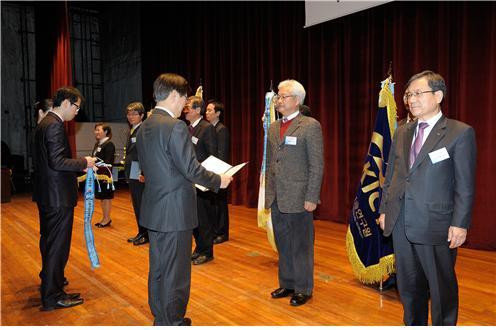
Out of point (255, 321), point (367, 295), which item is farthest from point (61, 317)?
point (367, 295)

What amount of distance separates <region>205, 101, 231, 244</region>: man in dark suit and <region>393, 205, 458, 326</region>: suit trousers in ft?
7.69

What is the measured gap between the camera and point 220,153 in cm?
423

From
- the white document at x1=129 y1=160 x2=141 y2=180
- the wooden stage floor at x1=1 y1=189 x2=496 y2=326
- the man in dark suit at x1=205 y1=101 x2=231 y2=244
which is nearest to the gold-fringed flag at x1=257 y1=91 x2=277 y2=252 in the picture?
the wooden stage floor at x1=1 y1=189 x2=496 y2=326

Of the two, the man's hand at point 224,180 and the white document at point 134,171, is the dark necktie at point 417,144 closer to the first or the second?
the man's hand at point 224,180

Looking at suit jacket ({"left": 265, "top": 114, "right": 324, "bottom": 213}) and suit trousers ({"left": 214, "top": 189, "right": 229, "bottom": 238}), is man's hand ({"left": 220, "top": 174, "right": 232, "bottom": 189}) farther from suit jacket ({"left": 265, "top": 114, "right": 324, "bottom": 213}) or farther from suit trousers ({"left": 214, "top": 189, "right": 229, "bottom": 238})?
suit trousers ({"left": 214, "top": 189, "right": 229, "bottom": 238})

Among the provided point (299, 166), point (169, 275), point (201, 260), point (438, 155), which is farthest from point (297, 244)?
point (201, 260)

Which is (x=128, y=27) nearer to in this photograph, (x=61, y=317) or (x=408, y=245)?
(x=61, y=317)

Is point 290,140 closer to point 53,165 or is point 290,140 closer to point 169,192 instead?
point 169,192

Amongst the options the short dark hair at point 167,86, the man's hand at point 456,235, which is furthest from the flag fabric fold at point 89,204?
the man's hand at point 456,235

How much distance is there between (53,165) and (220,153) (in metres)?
1.90

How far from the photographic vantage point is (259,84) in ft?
21.9

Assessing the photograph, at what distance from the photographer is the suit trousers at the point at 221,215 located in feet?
15.0

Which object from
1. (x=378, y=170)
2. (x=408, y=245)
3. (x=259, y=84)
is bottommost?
(x=408, y=245)

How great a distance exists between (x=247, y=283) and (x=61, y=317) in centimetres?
132
